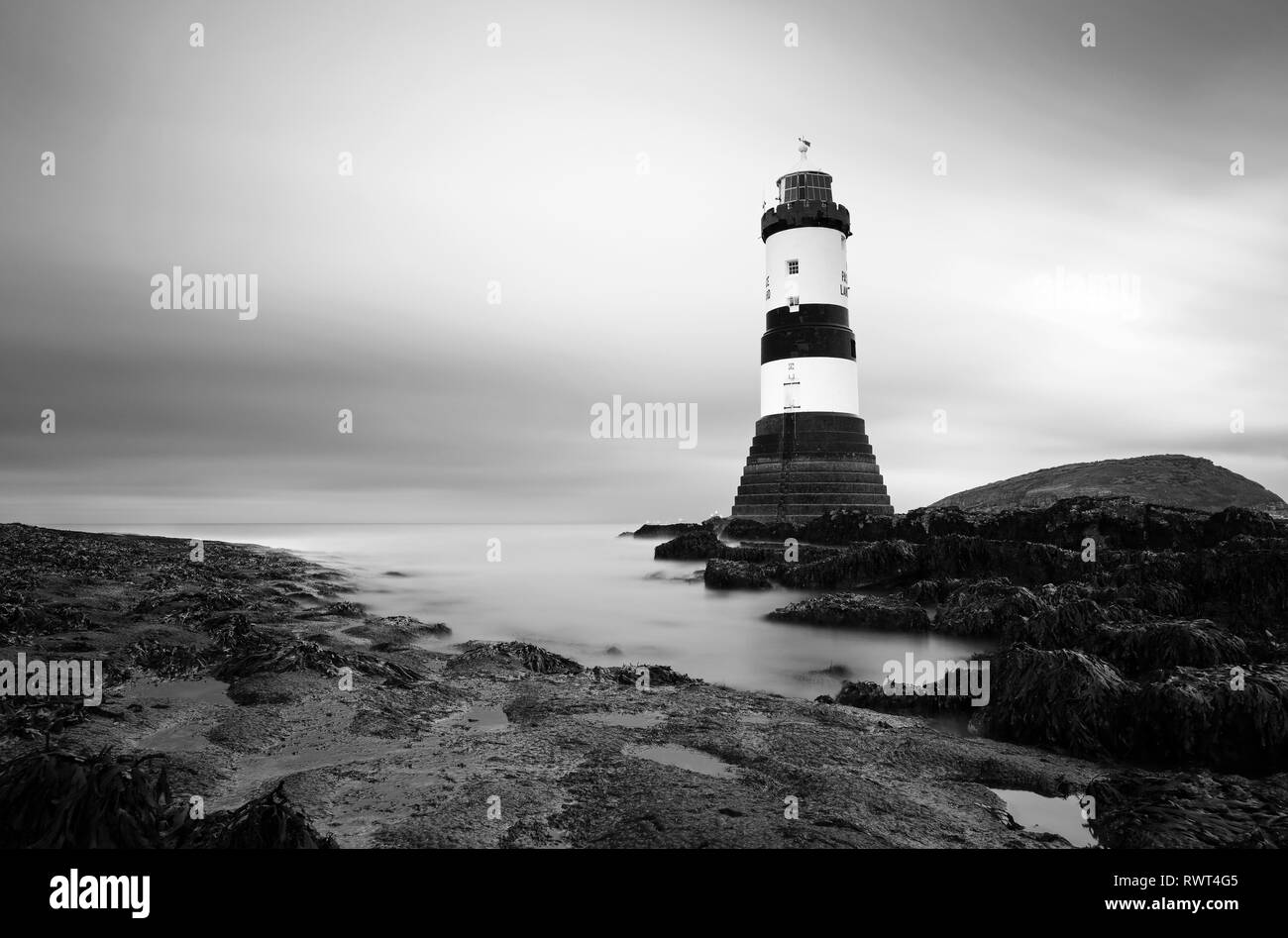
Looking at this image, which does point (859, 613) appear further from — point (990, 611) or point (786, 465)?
point (786, 465)

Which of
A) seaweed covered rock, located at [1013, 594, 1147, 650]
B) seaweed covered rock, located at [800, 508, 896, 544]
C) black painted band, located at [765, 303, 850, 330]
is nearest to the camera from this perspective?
seaweed covered rock, located at [1013, 594, 1147, 650]

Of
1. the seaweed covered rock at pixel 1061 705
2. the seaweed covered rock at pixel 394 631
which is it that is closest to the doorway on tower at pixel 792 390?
the seaweed covered rock at pixel 394 631

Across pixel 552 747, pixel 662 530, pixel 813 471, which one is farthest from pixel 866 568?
pixel 662 530

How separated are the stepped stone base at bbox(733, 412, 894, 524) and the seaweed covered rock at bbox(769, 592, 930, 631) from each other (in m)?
18.6

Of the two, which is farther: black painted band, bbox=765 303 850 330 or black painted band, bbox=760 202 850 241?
black painted band, bbox=760 202 850 241

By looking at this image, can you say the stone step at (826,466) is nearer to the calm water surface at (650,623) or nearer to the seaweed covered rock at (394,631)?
the calm water surface at (650,623)

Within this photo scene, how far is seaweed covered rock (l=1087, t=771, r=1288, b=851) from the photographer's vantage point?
2.80 metres

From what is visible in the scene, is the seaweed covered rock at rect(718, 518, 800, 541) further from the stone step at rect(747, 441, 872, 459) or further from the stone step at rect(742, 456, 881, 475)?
the stone step at rect(747, 441, 872, 459)

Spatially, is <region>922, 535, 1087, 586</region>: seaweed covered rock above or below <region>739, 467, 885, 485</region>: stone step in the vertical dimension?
below

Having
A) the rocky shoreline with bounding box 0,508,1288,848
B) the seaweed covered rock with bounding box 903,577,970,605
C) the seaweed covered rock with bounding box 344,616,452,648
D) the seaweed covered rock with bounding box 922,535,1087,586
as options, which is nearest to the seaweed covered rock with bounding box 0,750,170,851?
the rocky shoreline with bounding box 0,508,1288,848

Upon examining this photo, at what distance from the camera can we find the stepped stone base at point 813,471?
2920 centimetres

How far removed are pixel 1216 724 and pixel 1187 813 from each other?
1.89 m
